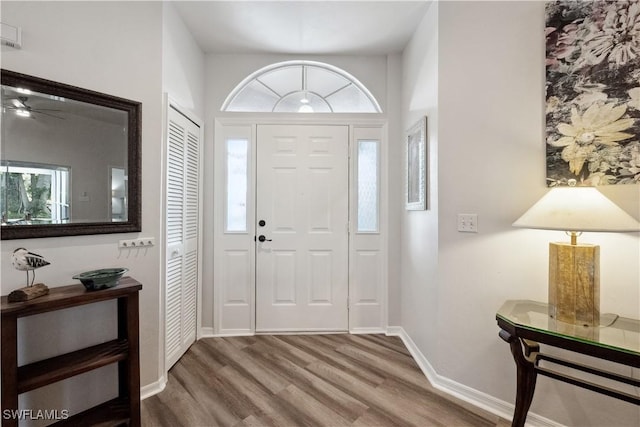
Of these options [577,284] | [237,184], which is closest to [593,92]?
[577,284]

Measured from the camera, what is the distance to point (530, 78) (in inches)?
60.7

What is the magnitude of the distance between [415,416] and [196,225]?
2203mm

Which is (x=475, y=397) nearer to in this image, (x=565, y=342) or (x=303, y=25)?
(x=565, y=342)

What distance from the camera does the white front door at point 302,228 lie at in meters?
2.55

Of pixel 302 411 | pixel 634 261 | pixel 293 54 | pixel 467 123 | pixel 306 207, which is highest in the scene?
pixel 293 54

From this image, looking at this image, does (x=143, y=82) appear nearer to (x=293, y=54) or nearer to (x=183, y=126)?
(x=183, y=126)

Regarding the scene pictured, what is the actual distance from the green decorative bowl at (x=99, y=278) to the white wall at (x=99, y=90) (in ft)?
0.44

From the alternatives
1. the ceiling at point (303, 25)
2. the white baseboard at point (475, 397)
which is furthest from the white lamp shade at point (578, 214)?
the ceiling at point (303, 25)

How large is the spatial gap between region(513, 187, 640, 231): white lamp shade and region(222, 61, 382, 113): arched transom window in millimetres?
1765

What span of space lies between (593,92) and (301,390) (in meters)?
2.46

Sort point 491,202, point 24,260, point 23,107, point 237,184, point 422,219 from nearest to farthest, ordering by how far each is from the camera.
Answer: point 24,260 → point 23,107 → point 491,202 → point 422,219 → point 237,184

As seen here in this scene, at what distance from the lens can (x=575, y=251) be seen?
1.23 metres

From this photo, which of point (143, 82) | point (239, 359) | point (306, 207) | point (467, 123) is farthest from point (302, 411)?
point (143, 82)

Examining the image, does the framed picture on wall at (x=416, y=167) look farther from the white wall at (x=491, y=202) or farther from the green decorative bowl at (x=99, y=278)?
the green decorative bowl at (x=99, y=278)
